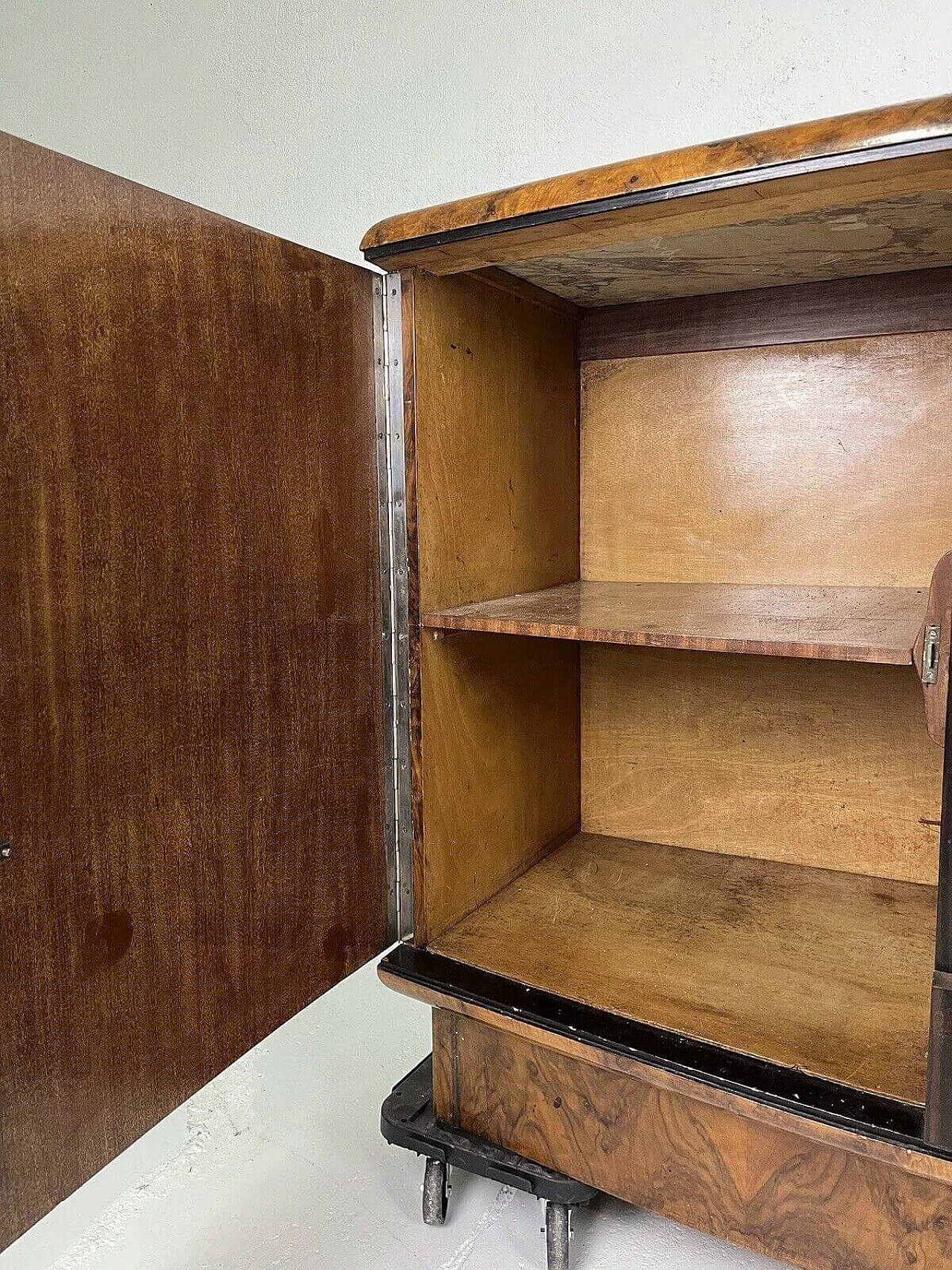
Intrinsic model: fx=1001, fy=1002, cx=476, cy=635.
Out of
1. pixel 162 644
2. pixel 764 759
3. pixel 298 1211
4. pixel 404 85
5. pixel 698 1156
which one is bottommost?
pixel 298 1211

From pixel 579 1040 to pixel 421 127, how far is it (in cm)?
156

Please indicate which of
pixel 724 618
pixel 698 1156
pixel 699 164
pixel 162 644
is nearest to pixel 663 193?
pixel 699 164

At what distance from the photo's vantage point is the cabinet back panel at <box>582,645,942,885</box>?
1.38 metres

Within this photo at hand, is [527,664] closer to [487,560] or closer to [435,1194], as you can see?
[487,560]

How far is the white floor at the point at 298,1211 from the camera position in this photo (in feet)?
4.38

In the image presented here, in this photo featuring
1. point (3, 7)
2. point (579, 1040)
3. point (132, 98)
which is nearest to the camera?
point (579, 1040)

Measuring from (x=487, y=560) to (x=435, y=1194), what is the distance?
87 cm

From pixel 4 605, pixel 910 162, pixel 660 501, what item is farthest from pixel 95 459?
pixel 660 501

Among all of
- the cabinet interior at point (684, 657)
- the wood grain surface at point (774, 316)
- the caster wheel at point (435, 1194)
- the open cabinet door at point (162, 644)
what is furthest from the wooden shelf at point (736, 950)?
the wood grain surface at point (774, 316)

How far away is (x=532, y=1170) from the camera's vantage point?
126 centimetres

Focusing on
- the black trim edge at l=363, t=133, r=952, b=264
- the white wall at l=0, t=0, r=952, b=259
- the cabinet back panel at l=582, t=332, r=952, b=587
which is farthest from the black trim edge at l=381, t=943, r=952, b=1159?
the white wall at l=0, t=0, r=952, b=259

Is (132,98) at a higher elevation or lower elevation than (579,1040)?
higher

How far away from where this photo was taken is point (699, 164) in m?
0.87

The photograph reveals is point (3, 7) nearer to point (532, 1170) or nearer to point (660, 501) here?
point (660, 501)
